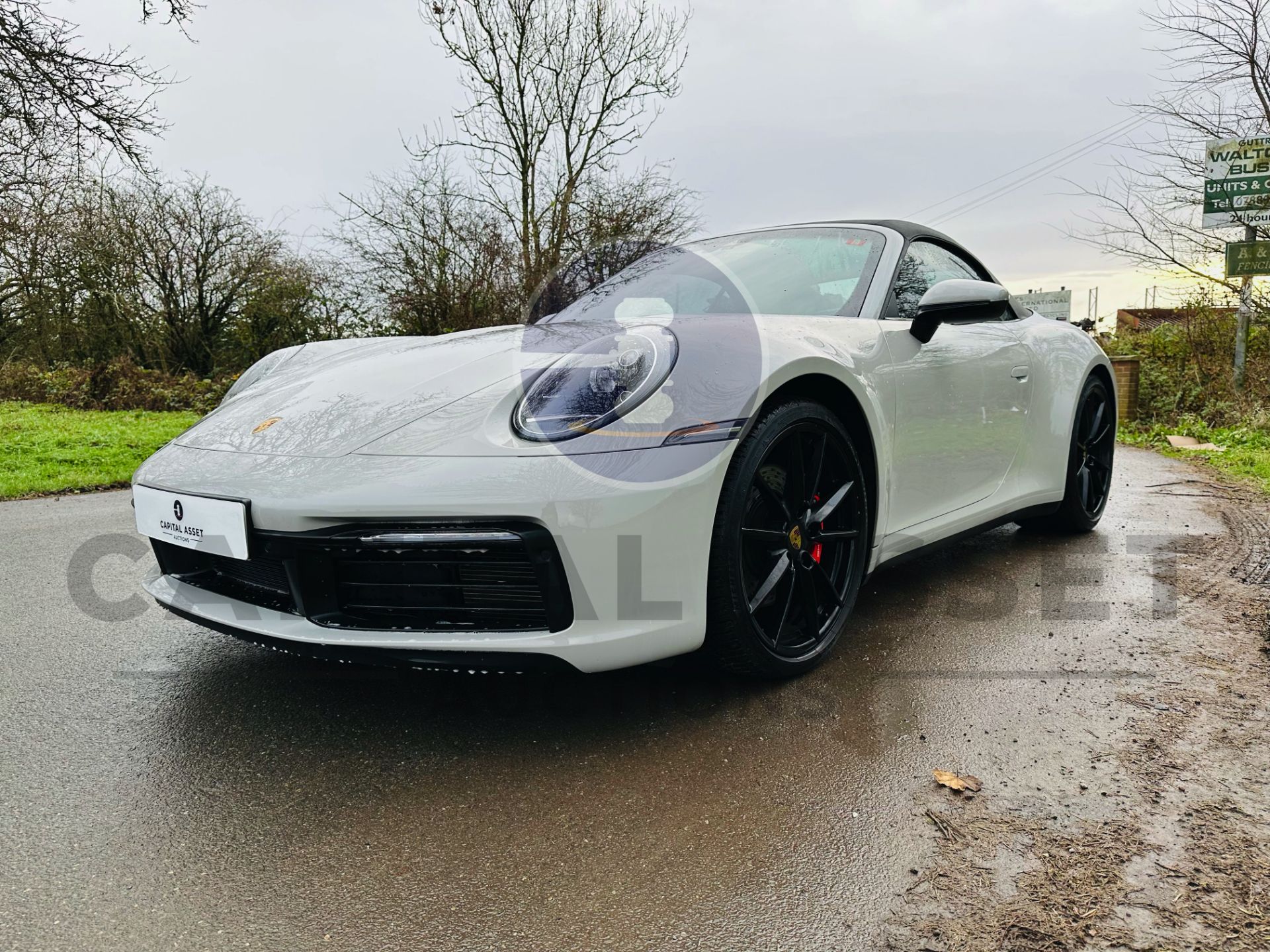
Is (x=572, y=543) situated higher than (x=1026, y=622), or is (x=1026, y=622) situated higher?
(x=572, y=543)

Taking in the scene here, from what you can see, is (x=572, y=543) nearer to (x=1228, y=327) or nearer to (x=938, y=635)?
(x=938, y=635)

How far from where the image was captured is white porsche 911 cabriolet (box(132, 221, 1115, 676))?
5.64 ft

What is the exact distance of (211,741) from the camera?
191cm

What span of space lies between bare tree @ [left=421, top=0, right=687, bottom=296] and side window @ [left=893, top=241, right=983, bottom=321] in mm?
9493

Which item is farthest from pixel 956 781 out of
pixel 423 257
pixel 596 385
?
pixel 423 257

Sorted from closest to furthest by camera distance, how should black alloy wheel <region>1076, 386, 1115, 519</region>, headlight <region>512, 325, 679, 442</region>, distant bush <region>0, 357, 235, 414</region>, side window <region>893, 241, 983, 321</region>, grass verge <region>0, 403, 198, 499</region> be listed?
headlight <region>512, 325, 679, 442</region> < side window <region>893, 241, 983, 321</region> < black alloy wheel <region>1076, 386, 1115, 519</region> < grass verge <region>0, 403, 198, 499</region> < distant bush <region>0, 357, 235, 414</region>

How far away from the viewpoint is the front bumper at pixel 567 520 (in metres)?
1.69

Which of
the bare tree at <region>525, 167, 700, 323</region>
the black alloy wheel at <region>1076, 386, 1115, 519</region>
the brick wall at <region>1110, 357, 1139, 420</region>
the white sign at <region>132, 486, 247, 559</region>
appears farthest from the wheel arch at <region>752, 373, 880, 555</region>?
the bare tree at <region>525, 167, 700, 323</region>

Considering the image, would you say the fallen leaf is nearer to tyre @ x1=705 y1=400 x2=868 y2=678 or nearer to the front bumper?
tyre @ x1=705 y1=400 x2=868 y2=678

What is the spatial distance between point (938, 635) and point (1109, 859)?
117cm

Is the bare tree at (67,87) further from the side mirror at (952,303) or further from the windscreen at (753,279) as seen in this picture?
the side mirror at (952,303)

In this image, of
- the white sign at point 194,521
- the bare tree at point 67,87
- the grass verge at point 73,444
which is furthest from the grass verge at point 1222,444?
the bare tree at point 67,87

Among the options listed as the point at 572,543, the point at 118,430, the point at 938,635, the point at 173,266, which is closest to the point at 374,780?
the point at 572,543

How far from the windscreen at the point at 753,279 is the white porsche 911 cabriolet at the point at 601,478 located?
0.04 ft
